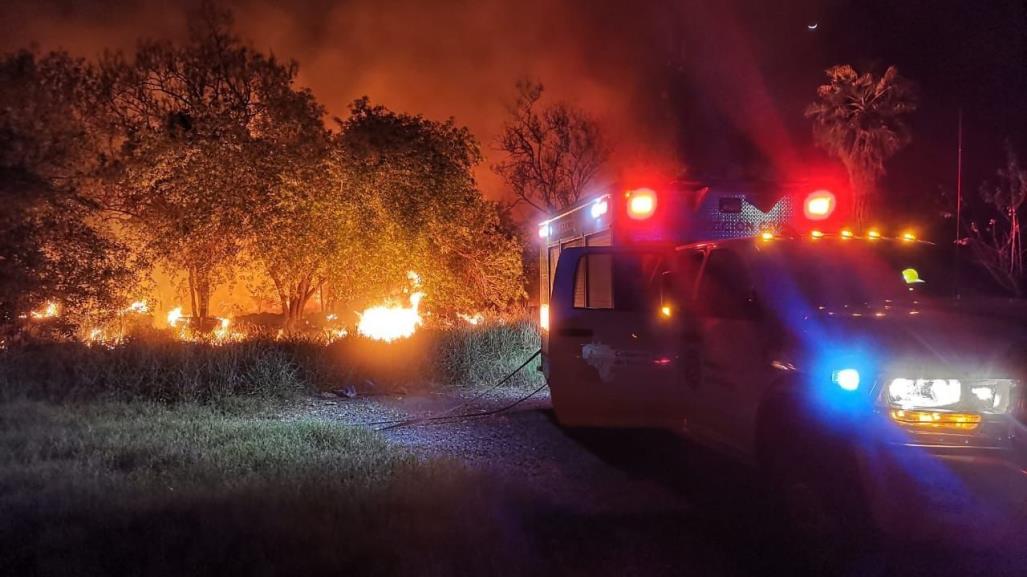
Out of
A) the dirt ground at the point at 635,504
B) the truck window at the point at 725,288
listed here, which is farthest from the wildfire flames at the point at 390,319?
the truck window at the point at 725,288

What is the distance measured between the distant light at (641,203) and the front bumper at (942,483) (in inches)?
144

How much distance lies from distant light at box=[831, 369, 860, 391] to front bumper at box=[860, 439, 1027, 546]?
34 cm

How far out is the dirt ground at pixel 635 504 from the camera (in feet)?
13.9

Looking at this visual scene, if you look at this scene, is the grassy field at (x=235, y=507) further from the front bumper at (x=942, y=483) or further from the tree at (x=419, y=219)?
the tree at (x=419, y=219)

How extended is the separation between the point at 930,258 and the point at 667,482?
8.72 ft

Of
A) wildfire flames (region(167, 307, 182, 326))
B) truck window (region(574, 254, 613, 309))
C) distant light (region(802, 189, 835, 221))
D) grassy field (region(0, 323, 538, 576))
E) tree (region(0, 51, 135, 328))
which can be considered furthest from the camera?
wildfire flames (region(167, 307, 182, 326))

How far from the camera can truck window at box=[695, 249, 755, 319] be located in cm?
549

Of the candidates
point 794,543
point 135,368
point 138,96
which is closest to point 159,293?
point 138,96

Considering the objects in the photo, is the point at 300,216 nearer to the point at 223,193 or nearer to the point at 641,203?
the point at 223,193

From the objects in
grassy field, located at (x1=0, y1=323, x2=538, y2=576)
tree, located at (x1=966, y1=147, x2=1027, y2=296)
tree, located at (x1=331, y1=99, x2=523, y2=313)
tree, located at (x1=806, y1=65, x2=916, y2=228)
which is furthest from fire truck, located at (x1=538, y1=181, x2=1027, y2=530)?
tree, located at (x1=966, y1=147, x2=1027, y2=296)

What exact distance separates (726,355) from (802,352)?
843 millimetres

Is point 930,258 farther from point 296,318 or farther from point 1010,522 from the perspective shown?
point 296,318

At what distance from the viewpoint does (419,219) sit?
15.9 meters

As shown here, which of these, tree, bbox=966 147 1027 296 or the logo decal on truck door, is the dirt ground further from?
tree, bbox=966 147 1027 296
